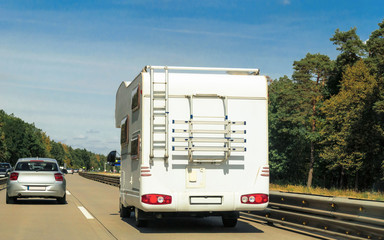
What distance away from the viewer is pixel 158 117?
1077cm

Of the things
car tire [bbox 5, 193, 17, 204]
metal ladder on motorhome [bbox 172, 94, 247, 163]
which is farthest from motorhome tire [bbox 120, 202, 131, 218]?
car tire [bbox 5, 193, 17, 204]

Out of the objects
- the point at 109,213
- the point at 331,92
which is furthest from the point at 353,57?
the point at 109,213

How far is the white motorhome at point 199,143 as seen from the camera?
421 inches

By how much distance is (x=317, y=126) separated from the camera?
65.5m

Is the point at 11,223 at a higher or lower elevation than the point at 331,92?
lower

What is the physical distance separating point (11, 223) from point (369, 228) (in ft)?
26.3

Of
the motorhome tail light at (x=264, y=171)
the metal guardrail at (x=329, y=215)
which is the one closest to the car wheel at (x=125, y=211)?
the metal guardrail at (x=329, y=215)

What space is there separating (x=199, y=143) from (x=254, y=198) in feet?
5.00

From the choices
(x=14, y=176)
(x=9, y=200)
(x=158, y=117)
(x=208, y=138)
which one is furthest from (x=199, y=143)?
(x=9, y=200)

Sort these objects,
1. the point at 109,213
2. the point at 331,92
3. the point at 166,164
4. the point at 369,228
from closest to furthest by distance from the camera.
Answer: the point at 369,228
the point at 166,164
the point at 109,213
the point at 331,92

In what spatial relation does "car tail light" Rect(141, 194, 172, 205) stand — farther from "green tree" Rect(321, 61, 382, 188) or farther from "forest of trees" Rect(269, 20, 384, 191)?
"green tree" Rect(321, 61, 382, 188)

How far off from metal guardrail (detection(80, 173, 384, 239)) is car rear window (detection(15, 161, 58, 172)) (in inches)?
351

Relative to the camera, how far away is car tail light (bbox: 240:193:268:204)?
11.0 metres

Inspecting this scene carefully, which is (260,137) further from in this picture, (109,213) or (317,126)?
(317,126)
